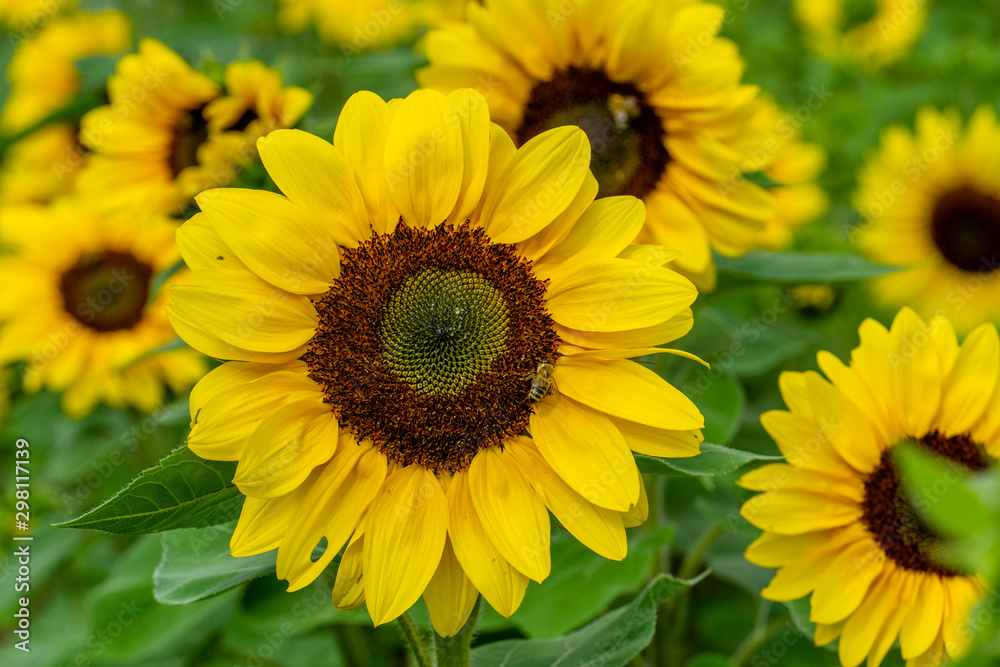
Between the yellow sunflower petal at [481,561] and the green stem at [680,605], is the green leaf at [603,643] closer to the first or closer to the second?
the yellow sunflower petal at [481,561]

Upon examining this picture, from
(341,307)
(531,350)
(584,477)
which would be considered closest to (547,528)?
(584,477)

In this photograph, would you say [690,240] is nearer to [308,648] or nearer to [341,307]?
[341,307]

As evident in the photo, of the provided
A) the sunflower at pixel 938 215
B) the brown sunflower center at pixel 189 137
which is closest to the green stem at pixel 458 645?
the brown sunflower center at pixel 189 137

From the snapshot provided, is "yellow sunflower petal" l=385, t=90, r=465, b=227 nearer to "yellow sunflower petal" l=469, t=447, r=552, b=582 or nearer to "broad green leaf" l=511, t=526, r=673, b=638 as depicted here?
"yellow sunflower petal" l=469, t=447, r=552, b=582

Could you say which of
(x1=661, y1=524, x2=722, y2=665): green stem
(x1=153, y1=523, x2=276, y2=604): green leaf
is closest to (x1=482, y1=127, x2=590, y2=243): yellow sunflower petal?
(x1=153, y1=523, x2=276, y2=604): green leaf

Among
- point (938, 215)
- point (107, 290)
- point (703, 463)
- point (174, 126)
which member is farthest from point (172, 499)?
point (938, 215)
